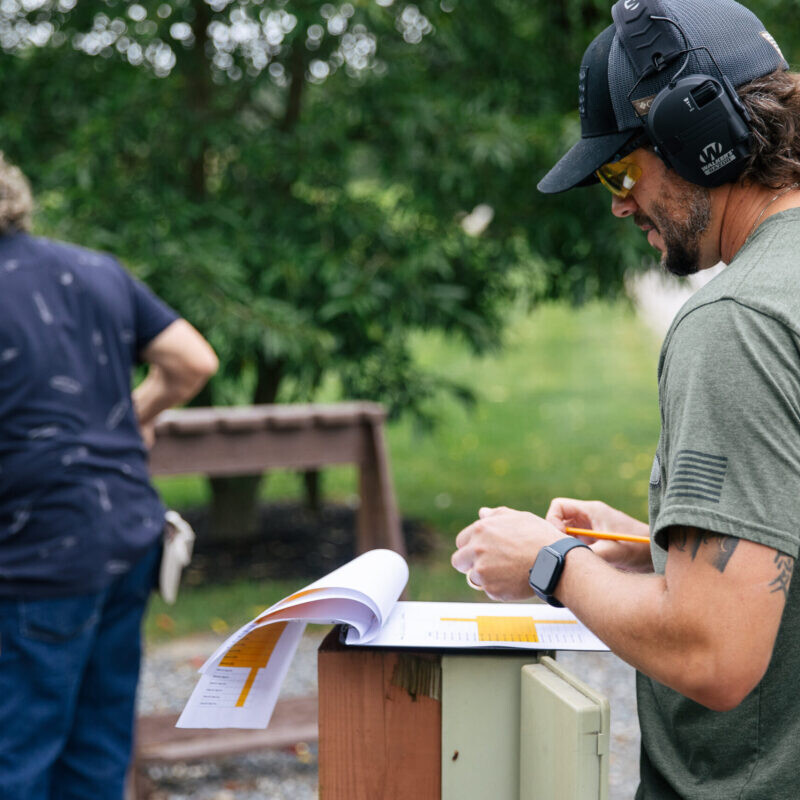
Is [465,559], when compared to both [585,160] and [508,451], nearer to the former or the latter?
[585,160]

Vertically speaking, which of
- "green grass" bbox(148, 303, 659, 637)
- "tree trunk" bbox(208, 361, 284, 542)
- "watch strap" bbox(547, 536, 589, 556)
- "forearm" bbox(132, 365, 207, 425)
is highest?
"watch strap" bbox(547, 536, 589, 556)

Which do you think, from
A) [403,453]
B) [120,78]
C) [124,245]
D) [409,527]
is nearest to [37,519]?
[124,245]

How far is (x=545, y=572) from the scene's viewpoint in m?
1.21

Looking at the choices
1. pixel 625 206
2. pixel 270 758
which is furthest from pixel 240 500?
pixel 625 206

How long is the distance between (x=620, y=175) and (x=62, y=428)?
65.0 inches

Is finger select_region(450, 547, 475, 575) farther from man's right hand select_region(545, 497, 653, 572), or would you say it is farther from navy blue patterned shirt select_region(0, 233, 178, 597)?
navy blue patterned shirt select_region(0, 233, 178, 597)

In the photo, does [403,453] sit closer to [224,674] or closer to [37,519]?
[37,519]

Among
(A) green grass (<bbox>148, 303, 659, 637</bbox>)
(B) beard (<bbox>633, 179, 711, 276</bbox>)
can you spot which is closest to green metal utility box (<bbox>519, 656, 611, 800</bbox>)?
(B) beard (<bbox>633, 179, 711, 276</bbox>)

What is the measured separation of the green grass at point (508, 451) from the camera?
5.97 meters

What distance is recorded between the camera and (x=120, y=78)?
18.2 feet

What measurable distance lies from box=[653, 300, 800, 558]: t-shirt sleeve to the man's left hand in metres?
0.26

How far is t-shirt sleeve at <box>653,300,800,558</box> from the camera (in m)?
1.00

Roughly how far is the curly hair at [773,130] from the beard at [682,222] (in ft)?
0.21

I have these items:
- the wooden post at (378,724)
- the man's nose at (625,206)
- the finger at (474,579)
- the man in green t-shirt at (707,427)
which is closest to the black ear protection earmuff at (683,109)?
the man in green t-shirt at (707,427)
